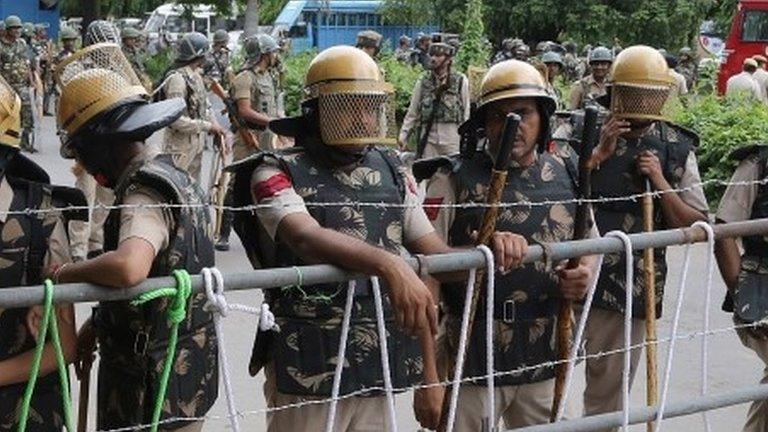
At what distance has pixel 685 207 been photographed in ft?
16.0

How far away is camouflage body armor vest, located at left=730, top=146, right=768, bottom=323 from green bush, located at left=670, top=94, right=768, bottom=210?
749cm

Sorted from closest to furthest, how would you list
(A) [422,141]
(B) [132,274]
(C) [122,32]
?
(B) [132,274]
(A) [422,141]
(C) [122,32]

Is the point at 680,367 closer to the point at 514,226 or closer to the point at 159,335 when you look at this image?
the point at 514,226

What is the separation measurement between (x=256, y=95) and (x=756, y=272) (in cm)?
642

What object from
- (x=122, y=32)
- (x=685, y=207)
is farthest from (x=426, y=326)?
(x=122, y=32)

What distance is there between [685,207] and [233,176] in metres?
1.83

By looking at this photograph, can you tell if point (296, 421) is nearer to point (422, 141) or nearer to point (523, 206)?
point (523, 206)

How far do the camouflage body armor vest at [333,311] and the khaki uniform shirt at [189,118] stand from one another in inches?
225

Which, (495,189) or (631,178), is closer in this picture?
(495,189)

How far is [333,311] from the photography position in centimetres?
375

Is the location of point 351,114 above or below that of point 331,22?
above

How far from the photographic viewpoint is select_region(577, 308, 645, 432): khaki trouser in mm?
5062

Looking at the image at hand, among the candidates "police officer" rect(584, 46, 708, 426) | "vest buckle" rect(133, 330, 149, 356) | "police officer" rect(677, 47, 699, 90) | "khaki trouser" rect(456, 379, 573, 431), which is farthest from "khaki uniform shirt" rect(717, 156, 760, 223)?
"police officer" rect(677, 47, 699, 90)

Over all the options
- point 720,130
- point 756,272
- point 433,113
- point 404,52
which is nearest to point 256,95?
point 433,113
